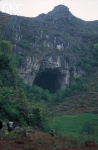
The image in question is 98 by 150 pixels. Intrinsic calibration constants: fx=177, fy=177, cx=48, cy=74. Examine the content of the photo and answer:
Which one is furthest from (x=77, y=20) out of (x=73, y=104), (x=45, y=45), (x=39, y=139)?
(x=39, y=139)

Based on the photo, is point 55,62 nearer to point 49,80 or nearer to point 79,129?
point 49,80

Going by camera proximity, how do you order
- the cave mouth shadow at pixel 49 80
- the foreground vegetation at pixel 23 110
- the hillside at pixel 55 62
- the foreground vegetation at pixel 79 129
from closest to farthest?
the foreground vegetation at pixel 23 110 → the foreground vegetation at pixel 79 129 → the hillside at pixel 55 62 → the cave mouth shadow at pixel 49 80

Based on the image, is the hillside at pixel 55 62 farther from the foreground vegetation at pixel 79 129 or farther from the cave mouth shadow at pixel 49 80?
the foreground vegetation at pixel 79 129

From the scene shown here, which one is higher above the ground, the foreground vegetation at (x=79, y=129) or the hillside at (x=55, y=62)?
the hillside at (x=55, y=62)

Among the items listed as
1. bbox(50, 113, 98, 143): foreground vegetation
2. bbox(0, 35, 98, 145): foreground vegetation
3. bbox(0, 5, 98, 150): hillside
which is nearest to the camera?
bbox(0, 35, 98, 145): foreground vegetation

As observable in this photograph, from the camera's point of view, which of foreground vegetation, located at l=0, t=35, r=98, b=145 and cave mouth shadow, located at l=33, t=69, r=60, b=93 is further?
cave mouth shadow, located at l=33, t=69, r=60, b=93

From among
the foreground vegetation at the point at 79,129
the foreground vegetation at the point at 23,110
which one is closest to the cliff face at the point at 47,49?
the foreground vegetation at the point at 23,110

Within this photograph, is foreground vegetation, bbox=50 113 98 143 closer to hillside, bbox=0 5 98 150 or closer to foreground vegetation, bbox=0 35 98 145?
foreground vegetation, bbox=0 35 98 145

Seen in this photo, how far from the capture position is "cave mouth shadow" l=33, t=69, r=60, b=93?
30100 mm

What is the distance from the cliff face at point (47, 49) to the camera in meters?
27.2

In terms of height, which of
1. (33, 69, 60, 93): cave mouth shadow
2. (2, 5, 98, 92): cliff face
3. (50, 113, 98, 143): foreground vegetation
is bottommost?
(50, 113, 98, 143): foreground vegetation

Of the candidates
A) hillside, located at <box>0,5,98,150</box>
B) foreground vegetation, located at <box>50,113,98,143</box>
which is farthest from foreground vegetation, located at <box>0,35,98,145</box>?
hillside, located at <box>0,5,98,150</box>

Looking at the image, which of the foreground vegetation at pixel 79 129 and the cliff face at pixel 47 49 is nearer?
the foreground vegetation at pixel 79 129

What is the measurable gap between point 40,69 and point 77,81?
622cm
